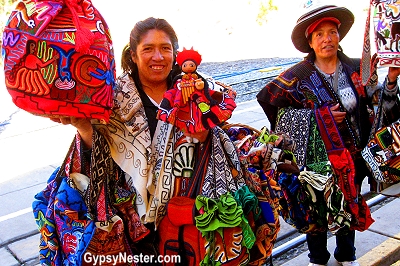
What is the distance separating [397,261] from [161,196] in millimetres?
2217

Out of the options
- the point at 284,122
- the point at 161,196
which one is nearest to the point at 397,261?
the point at 284,122

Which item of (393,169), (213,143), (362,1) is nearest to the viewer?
(213,143)

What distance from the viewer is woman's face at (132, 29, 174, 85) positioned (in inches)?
83.0

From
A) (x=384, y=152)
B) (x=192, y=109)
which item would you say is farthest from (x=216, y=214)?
(x=384, y=152)

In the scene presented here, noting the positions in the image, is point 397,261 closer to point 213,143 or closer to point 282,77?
point 282,77

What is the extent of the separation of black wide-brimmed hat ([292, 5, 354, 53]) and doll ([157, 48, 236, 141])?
46.1 inches

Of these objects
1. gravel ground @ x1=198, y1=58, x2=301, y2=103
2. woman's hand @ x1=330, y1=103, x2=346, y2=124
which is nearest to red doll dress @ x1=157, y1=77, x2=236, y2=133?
woman's hand @ x1=330, y1=103, x2=346, y2=124

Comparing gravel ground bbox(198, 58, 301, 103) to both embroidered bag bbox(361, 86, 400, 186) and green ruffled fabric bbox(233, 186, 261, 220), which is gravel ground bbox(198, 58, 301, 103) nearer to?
embroidered bag bbox(361, 86, 400, 186)

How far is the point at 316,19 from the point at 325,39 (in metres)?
0.14

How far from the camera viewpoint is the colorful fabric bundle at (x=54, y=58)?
169 centimetres

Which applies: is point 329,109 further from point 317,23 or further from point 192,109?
point 192,109

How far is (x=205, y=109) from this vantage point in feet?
6.30

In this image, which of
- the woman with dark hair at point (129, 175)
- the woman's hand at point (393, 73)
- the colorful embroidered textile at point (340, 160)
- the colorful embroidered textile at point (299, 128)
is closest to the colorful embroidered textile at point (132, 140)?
the woman with dark hair at point (129, 175)

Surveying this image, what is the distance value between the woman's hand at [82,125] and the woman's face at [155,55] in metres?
0.39
